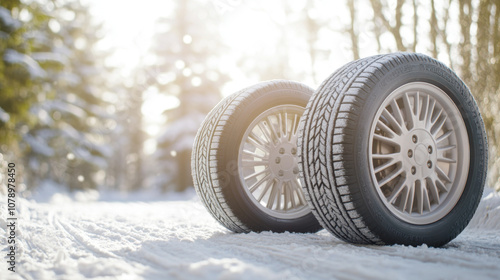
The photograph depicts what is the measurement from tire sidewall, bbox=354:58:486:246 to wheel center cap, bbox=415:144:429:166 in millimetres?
414

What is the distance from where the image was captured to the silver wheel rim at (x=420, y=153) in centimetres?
247

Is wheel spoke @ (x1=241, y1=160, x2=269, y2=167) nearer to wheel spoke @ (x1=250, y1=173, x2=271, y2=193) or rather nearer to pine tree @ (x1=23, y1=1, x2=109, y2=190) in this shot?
wheel spoke @ (x1=250, y1=173, x2=271, y2=193)

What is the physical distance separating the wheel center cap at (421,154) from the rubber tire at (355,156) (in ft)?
1.36

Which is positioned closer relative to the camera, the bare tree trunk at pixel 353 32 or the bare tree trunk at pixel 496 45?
the bare tree trunk at pixel 496 45

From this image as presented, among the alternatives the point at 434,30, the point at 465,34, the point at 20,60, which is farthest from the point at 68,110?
the point at 465,34

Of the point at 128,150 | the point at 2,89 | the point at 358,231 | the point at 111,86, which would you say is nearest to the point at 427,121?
the point at 358,231

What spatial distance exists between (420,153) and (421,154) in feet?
0.03

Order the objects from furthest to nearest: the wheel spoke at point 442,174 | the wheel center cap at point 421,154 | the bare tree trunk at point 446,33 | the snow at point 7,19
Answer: the snow at point 7,19 < the bare tree trunk at point 446,33 < the wheel spoke at point 442,174 < the wheel center cap at point 421,154

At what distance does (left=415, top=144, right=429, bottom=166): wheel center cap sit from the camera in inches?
99.1

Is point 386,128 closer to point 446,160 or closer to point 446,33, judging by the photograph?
point 446,160

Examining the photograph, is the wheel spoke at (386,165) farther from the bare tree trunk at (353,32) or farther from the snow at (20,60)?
the snow at (20,60)

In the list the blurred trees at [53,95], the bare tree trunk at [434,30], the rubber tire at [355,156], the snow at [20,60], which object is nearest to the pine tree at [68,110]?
the blurred trees at [53,95]

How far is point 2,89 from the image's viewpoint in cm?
1168

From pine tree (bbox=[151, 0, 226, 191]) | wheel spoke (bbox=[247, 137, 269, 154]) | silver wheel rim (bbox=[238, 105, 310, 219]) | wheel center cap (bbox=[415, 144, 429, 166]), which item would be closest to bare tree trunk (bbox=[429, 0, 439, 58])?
silver wheel rim (bbox=[238, 105, 310, 219])
